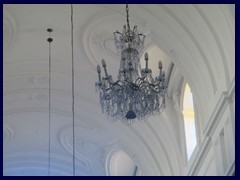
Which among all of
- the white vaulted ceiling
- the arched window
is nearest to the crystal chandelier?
the white vaulted ceiling

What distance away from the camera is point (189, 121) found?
1288 cm

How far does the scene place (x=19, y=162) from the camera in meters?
19.3

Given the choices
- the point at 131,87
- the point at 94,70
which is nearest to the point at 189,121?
the point at 94,70

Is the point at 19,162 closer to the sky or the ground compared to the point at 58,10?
closer to the ground

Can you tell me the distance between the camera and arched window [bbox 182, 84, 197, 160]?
12.6 metres

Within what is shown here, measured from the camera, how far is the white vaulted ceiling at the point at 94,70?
32.0 feet

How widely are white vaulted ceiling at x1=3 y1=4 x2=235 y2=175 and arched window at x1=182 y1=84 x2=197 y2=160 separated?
1.61 feet

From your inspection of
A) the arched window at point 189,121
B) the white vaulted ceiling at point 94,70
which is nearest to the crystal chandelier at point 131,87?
the white vaulted ceiling at point 94,70

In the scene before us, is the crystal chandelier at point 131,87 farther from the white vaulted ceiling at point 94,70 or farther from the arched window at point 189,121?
the arched window at point 189,121

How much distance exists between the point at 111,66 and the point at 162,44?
2.76m

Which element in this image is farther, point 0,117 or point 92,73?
point 92,73

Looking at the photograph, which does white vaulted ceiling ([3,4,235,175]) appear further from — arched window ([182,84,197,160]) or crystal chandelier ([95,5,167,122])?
crystal chandelier ([95,5,167,122])

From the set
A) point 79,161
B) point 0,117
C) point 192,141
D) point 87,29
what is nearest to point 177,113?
point 192,141
